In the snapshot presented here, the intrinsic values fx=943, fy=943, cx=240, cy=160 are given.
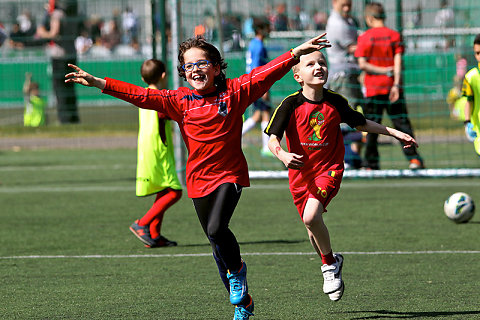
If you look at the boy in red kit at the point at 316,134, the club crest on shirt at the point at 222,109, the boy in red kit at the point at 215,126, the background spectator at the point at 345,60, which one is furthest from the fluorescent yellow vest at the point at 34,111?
the club crest on shirt at the point at 222,109

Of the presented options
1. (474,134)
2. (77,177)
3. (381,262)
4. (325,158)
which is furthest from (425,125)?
(325,158)

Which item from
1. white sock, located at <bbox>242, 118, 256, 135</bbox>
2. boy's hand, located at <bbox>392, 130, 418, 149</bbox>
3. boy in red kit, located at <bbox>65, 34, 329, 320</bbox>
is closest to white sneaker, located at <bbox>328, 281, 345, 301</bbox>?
boy in red kit, located at <bbox>65, 34, 329, 320</bbox>

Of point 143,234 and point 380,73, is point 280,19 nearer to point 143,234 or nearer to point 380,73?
point 380,73

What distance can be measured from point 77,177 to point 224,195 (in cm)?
887

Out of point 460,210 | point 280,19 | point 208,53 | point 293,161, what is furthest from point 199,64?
point 280,19

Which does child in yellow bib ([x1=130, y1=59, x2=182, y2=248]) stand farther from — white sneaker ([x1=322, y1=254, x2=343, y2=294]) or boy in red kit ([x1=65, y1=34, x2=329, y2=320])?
boy in red kit ([x1=65, y1=34, x2=329, y2=320])

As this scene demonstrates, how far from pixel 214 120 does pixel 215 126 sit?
0.12 feet

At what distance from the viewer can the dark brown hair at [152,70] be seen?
8703 mm

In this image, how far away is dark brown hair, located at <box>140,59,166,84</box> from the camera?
28.6 feet

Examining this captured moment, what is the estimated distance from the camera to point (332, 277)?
592 cm

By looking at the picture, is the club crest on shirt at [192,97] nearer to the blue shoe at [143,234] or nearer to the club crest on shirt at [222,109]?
the club crest on shirt at [222,109]

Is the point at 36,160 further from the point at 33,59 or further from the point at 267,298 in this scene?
the point at 267,298

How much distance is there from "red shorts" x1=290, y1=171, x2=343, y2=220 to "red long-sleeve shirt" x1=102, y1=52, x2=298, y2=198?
2.18 feet

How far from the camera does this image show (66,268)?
24.5ft
